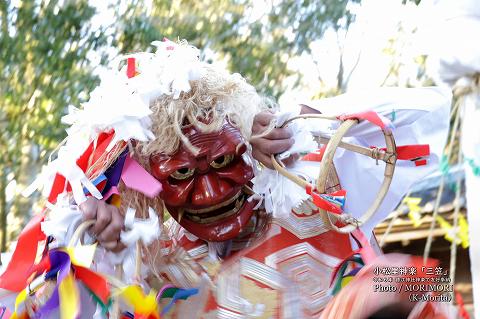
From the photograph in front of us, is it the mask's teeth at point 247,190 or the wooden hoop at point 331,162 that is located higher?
the wooden hoop at point 331,162

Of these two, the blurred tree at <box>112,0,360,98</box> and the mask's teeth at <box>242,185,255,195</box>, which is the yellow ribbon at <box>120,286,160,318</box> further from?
the blurred tree at <box>112,0,360,98</box>

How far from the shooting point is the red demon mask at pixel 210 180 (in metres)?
1.67

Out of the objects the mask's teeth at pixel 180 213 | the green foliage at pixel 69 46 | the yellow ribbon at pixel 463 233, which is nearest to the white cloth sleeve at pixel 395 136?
the mask's teeth at pixel 180 213

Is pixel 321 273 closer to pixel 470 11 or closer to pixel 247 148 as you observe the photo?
pixel 247 148

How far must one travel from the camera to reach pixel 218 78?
Result: 174 centimetres

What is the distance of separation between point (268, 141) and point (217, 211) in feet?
0.79

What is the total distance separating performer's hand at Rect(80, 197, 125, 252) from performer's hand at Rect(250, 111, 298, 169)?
1.16 ft

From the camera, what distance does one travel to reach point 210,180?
1699 mm

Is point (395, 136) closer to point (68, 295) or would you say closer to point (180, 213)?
point (180, 213)

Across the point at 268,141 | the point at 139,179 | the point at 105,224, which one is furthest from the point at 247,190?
the point at 105,224

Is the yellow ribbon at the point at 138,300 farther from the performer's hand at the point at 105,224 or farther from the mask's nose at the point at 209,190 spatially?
the mask's nose at the point at 209,190

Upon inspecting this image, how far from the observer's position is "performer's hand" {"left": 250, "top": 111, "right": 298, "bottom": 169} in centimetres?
162

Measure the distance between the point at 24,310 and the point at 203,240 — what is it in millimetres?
478

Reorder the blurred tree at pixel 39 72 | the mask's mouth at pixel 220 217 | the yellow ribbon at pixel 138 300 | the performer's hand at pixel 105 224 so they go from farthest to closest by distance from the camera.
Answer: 1. the blurred tree at pixel 39 72
2. the mask's mouth at pixel 220 217
3. the performer's hand at pixel 105 224
4. the yellow ribbon at pixel 138 300
